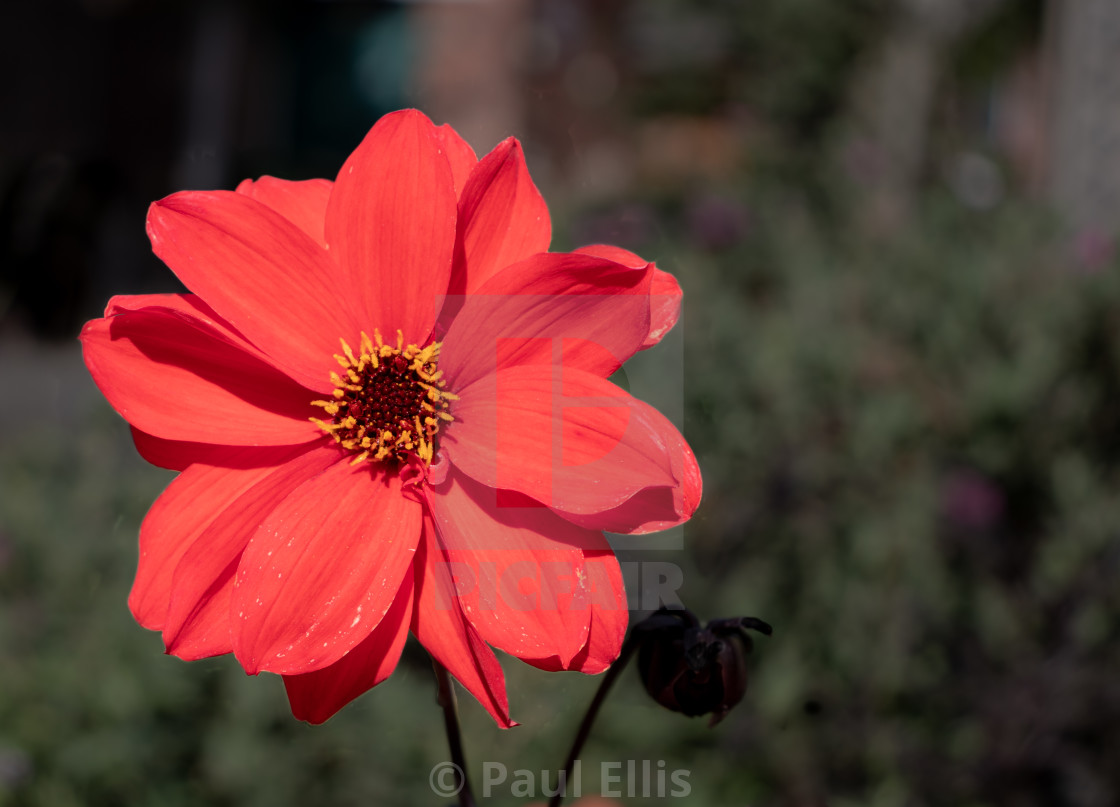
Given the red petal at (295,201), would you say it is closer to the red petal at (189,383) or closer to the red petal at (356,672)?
the red petal at (189,383)

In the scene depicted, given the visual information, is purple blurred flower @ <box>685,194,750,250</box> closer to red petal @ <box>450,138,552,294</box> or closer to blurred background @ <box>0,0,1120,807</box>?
blurred background @ <box>0,0,1120,807</box>

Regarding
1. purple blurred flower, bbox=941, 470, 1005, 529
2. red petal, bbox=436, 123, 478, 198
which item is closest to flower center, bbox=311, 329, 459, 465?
red petal, bbox=436, 123, 478, 198

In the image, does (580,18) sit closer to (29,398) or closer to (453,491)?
(29,398)

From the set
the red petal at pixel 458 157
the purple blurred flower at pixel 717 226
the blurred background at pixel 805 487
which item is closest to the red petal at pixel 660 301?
the red petal at pixel 458 157

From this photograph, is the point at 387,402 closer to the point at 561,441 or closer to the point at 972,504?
the point at 561,441

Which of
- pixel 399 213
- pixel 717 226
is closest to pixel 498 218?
pixel 399 213
